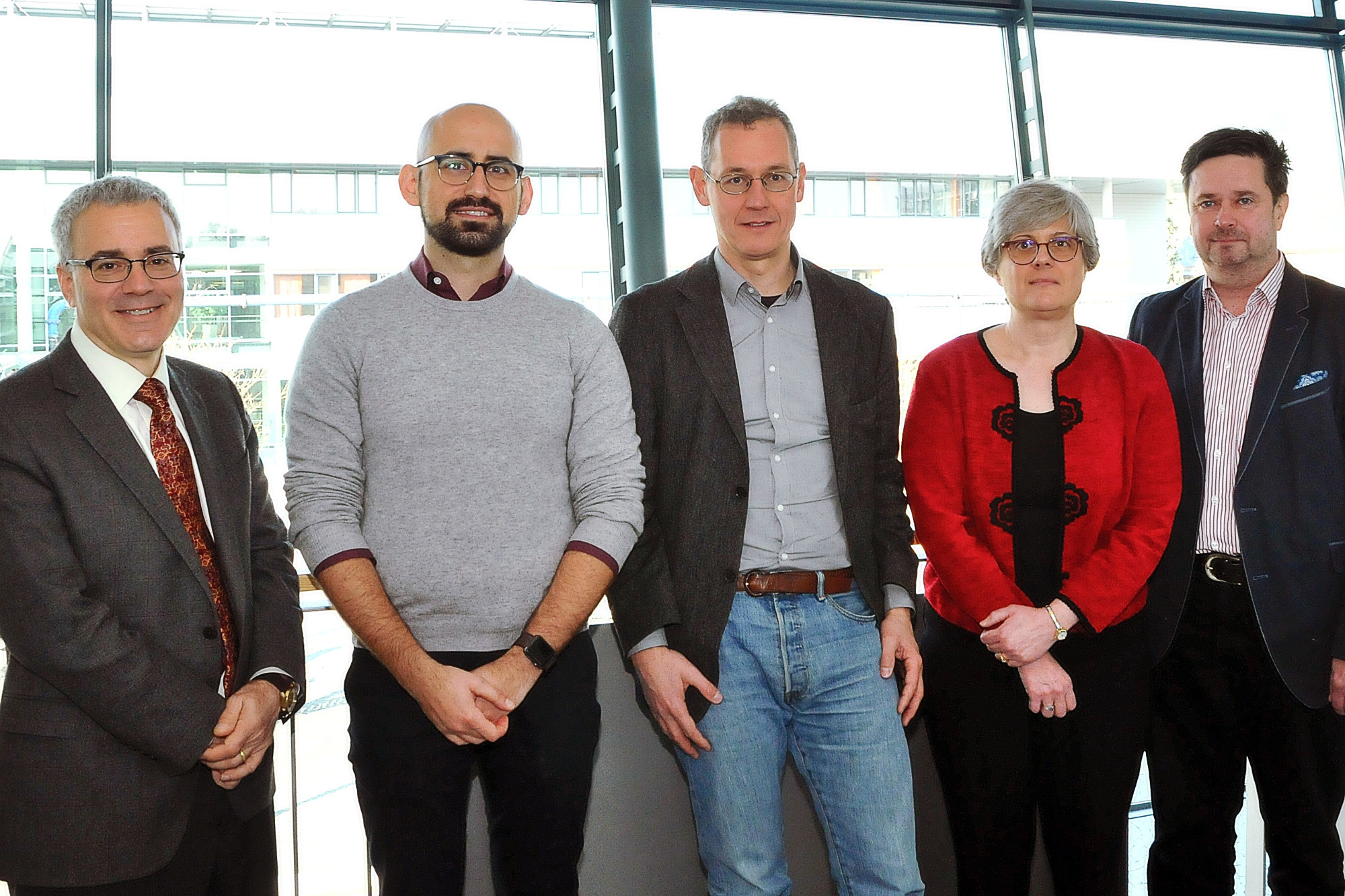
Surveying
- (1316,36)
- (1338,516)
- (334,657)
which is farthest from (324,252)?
(1316,36)

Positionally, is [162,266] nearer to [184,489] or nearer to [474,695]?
[184,489]

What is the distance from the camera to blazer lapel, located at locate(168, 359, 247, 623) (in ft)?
5.92

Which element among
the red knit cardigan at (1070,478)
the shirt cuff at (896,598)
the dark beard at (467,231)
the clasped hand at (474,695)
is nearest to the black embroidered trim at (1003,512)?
the red knit cardigan at (1070,478)

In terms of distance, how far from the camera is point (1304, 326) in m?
2.34

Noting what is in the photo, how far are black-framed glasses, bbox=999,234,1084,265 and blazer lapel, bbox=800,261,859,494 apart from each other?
40cm

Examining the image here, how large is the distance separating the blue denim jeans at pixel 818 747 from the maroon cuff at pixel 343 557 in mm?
689

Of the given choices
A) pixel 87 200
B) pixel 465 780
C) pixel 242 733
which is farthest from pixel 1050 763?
pixel 87 200

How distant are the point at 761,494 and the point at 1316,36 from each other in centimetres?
450

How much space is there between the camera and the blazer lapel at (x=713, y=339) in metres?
1.99

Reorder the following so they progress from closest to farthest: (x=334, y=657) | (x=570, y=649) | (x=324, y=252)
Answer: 1. (x=570, y=649)
2. (x=334, y=657)
3. (x=324, y=252)

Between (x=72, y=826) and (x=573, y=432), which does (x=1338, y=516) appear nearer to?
(x=573, y=432)

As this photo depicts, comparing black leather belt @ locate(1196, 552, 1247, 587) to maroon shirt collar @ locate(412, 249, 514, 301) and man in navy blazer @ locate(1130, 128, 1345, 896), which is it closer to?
man in navy blazer @ locate(1130, 128, 1345, 896)

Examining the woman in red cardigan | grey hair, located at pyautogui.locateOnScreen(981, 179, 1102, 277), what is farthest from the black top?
grey hair, located at pyautogui.locateOnScreen(981, 179, 1102, 277)

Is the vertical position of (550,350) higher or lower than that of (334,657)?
higher
